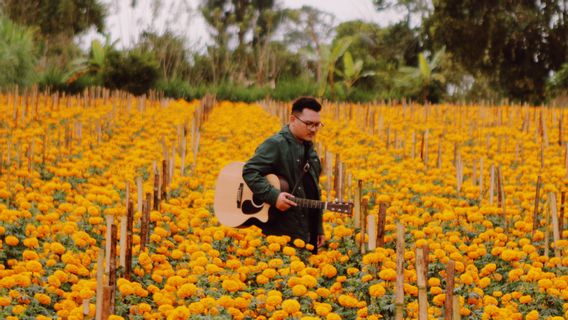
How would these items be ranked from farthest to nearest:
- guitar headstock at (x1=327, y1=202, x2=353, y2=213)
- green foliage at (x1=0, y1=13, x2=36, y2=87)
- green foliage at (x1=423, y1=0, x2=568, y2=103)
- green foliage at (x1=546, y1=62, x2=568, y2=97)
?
green foliage at (x1=423, y1=0, x2=568, y2=103) → green foliage at (x1=546, y1=62, x2=568, y2=97) → green foliage at (x1=0, y1=13, x2=36, y2=87) → guitar headstock at (x1=327, y1=202, x2=353, y2=213)

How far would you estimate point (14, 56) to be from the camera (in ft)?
58.4

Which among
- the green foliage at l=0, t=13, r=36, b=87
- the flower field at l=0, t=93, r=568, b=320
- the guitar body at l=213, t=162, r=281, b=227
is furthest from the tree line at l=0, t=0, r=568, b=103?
the guitar body at l=213, t=162, r=281, b=227

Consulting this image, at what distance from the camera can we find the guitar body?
18.9 feet

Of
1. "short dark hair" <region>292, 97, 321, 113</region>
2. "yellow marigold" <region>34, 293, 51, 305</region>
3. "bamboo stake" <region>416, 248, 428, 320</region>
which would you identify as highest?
"short dark hair" <region>292, 97, 321, 113</region>

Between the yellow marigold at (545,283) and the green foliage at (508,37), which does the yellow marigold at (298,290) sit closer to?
the yellow marigold at (545,283)

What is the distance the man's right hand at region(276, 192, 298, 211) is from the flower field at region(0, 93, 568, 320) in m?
0.30

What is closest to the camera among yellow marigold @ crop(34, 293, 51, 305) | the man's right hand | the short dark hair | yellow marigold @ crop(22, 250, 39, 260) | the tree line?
yellow marigold @ crop(34, 293, 51, 305)

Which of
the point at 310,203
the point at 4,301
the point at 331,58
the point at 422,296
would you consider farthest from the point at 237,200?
the point at 331,58

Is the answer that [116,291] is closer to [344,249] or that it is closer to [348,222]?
[344,249]

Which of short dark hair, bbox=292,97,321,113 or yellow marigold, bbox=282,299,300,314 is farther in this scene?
short dark hair, bbox=292,97,321,113

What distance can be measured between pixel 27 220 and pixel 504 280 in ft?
11.7

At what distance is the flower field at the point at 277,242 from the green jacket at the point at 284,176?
0.14 metres

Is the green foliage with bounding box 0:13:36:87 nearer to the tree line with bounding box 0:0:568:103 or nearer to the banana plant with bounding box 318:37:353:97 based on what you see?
the tree line with bounding box 0:0:568:103

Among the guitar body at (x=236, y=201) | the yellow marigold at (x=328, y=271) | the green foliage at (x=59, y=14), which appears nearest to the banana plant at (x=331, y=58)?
the green foliage at (x=59, y=14)
